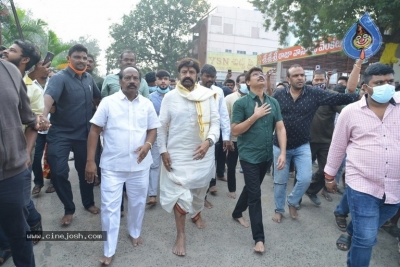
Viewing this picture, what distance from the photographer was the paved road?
2.93 m

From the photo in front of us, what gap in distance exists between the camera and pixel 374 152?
7.78 ft

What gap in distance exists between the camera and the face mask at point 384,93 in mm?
2354

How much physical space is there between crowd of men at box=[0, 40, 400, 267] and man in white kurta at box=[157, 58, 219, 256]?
0.01 m

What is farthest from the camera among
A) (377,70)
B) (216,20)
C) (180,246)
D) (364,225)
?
(216,20)

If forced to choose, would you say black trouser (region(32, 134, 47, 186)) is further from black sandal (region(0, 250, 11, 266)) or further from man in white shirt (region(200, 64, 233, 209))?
man in white shirt (region(200, 64, 233, 209))

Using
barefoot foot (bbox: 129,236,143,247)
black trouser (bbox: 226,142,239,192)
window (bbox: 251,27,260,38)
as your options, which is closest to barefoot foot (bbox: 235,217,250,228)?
black trouser (bbox: 226,142,239,192)

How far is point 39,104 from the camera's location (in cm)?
333

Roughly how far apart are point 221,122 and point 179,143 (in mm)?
1125

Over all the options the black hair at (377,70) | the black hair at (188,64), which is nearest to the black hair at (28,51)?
the black hair at (188,64)

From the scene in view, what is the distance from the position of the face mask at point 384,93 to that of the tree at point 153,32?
2962 cm

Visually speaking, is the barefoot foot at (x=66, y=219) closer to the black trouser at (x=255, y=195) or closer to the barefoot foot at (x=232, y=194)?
the black trouser at (x=255, y=195)

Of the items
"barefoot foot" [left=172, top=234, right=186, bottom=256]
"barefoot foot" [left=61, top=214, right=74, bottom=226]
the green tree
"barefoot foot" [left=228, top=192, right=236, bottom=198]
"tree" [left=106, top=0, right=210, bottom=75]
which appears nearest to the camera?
"barefoot foot" [left=172, top=234, right=186, bottom=256]

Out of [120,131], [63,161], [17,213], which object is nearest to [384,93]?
[120,131]

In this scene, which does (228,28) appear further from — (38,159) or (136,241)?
(136,241)
